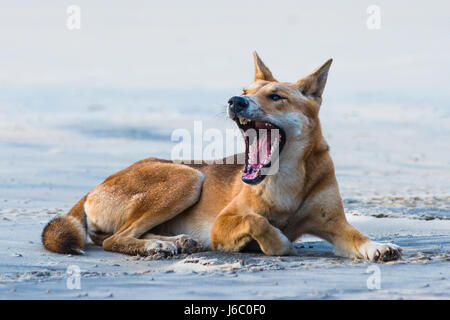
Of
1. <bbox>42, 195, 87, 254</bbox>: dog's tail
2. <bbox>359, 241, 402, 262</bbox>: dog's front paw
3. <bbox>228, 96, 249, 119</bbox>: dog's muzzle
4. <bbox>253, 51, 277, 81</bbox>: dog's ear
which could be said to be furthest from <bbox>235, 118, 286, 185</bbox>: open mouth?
<bbox>42, 195, 87, 254</bbox>: dog's tail

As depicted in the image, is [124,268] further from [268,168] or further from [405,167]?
[405,167]

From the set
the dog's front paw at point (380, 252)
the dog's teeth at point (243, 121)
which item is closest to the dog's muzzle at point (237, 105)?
the dog's teeth at point (243, 121)

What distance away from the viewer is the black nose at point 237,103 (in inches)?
245

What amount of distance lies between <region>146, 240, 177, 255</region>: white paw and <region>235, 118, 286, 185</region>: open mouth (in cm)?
85

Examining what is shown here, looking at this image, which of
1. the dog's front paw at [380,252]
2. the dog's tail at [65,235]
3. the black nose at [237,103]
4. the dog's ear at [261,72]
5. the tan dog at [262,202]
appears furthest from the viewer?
the dog's ear at [261,72]

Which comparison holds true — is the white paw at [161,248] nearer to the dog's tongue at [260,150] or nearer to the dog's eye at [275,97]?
the dog's tongue at [260,150]

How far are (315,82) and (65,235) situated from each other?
2.49 meters

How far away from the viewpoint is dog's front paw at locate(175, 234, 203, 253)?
669 cm

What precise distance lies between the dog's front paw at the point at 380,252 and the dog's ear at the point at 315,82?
1.39m

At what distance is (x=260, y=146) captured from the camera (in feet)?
21.5

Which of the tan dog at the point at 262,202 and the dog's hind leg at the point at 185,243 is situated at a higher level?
the tan dog at the point at 262,202

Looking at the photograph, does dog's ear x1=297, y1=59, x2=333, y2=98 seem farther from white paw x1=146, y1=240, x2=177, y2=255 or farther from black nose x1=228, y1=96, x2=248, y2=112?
white paw x1=146, y1=240, x2=177, y2=255

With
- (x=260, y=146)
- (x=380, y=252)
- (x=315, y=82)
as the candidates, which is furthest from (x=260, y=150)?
(x=380, y=252)

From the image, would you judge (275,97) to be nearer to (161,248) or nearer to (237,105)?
(237,105)
